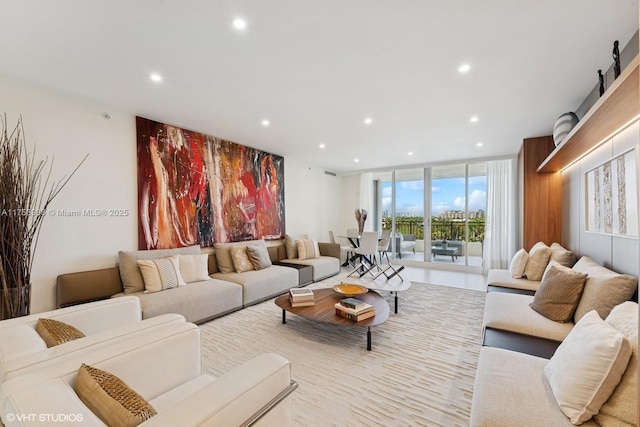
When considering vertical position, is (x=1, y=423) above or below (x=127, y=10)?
below

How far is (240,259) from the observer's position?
171 inches

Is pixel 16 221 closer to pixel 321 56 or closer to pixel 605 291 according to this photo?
pixel 321 56

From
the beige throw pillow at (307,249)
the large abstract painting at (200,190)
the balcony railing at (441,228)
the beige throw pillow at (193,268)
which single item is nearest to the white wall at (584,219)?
the balcony railing at (441,228)

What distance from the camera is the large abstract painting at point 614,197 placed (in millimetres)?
2016

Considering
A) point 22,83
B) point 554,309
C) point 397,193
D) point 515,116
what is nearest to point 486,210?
point 397,193

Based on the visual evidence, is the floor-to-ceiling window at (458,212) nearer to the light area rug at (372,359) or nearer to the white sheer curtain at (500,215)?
the white sheer curtain at (500,215)

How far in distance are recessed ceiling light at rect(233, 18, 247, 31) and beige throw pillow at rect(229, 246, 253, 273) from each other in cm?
321

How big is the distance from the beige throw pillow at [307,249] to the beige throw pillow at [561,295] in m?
3.91

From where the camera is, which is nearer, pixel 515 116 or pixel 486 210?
pixel 515 116

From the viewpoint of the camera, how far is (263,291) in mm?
4062

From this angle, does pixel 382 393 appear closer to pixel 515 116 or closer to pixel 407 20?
pixel 407 20

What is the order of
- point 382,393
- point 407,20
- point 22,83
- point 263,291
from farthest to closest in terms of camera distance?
point 263,291, point 22,83, point 382,393, point 407,20

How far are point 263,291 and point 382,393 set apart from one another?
7.99 feet

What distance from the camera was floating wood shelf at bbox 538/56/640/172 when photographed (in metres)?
1.36
